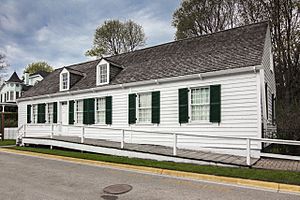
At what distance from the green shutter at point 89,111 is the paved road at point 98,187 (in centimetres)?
730

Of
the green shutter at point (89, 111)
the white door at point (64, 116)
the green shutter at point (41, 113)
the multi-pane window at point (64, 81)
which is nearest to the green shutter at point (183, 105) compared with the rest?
the green shutter at point (89, 111)

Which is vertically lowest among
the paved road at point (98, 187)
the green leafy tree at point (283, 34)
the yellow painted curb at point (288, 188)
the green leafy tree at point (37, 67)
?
the paved road at point (98, 187)

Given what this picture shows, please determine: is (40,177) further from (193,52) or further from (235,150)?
(193,52)

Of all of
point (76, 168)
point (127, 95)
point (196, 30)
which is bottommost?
point (76, 168)

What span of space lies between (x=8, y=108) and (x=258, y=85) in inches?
1789

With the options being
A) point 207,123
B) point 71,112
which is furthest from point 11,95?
point 207,123

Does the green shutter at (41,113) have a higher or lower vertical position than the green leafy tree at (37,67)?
lower

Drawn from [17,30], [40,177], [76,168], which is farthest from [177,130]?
[17,30]

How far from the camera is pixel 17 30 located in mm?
20797

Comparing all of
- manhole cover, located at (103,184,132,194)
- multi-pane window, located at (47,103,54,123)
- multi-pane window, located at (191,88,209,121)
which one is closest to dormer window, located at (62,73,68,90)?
multi-pane window, located at (47,103,54,123)

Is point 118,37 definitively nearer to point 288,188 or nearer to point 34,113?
point 34,113

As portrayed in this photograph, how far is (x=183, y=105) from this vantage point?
13094 mm

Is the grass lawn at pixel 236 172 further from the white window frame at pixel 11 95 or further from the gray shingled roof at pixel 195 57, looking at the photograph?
the white window frame at pixel 11 95

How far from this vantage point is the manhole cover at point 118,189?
6729 millimetres
